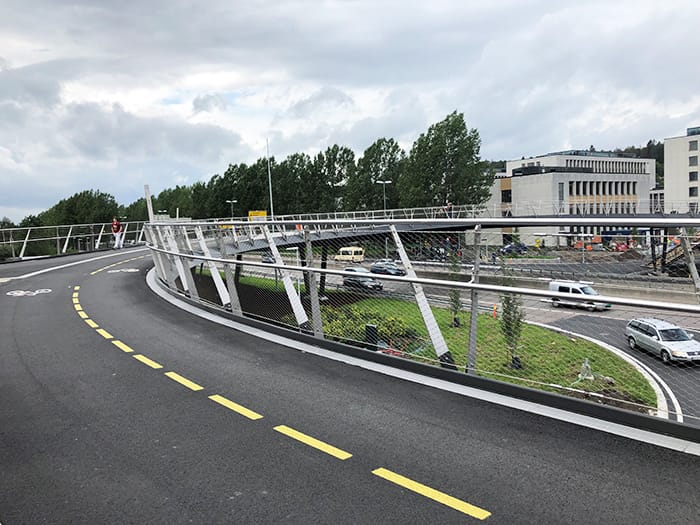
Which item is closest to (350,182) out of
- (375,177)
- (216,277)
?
(375,177)

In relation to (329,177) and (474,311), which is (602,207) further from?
(474,311)

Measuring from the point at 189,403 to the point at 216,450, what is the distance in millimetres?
1361

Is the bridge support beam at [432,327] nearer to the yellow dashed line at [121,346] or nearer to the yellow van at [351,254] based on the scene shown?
the yellow van at [351,254]

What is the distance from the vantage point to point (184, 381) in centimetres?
688

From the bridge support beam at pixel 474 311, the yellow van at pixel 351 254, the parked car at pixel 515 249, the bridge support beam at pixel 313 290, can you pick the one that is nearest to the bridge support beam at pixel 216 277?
the bridge support beam at pixel 313 290

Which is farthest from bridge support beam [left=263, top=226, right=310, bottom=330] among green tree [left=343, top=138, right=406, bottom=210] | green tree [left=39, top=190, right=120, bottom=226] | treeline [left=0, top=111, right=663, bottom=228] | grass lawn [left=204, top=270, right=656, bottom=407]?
green tree [left=39, top=190, right=120, bottom=226]

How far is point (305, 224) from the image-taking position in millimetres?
8180

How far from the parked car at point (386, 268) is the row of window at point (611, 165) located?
116 m

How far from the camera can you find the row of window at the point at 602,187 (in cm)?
9381

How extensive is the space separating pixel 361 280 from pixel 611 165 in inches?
4749

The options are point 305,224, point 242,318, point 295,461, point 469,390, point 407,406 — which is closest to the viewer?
point 295,461

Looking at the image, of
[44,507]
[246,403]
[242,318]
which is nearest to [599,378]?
[246,403]

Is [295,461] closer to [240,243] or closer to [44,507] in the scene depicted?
[44,507]

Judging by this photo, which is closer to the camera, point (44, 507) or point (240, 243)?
point (44, 507)
